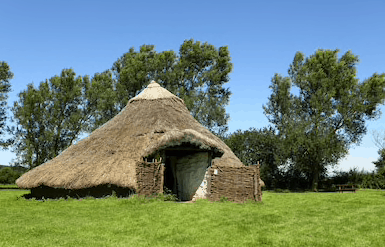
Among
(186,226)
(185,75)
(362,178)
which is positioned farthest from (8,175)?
(362,178)

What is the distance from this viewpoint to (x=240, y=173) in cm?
1684

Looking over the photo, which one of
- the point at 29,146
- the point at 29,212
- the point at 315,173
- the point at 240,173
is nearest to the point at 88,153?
the point at 29,212

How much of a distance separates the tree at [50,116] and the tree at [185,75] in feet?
10.1

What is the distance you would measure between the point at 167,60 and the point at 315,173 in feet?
72.5

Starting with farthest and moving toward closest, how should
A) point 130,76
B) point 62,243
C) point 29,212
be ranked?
1. point 130,76
2. point 29,212
3. point 62,243

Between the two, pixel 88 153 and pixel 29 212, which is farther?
pixel 88 153

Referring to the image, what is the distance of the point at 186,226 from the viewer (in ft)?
34.8

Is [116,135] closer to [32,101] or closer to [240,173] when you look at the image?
[240,173]

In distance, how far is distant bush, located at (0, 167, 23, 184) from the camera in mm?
39062

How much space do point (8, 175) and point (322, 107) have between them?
35755 millimetres

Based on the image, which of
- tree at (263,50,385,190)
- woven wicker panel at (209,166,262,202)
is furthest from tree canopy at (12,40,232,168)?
woven wicker panel at (209,166,262,202)

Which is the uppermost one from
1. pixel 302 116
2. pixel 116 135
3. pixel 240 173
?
pixel 302 116

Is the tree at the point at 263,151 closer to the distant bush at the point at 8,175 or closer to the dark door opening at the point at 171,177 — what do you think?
the dark door opening at the point at 171,177

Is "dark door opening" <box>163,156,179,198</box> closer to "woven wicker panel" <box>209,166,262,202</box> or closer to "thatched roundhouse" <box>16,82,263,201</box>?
"thatched roundhouse" <box>16,82,263,201</box>
